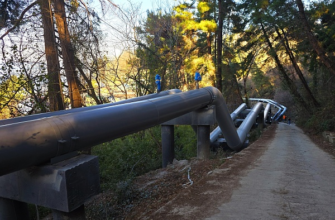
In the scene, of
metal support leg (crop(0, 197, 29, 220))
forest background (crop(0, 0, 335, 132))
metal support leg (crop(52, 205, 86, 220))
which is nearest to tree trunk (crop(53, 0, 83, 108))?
forest background (crop(0, 0, 335, 132))

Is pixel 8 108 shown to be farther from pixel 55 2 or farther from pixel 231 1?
pixel 231 1

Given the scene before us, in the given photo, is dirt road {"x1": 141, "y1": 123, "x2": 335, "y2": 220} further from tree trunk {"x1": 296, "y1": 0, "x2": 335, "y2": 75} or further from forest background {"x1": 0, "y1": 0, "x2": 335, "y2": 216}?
tree trunk {"x1": 296, "y1": 0, "x2": 335, "y2": 75}

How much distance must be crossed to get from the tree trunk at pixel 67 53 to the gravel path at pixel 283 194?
246 inches

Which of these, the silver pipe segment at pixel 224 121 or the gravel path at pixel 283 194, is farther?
the silver pipe segment at pixel 224 121

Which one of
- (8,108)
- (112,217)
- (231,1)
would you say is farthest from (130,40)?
(231,1)

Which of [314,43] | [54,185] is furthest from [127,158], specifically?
[314,43]

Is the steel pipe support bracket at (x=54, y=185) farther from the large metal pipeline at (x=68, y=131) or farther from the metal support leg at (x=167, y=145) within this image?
the metal support leg at (x=167, y=145)

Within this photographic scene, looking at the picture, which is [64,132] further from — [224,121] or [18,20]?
[18,20]

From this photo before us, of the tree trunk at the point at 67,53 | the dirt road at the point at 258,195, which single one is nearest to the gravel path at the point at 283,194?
the dirt road at the point at 258,195

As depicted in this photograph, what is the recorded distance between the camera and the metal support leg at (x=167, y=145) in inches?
338

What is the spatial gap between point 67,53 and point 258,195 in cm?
739

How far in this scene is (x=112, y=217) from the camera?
14.2 ft

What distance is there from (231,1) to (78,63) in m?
17.9

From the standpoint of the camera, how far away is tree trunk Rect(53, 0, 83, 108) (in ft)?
27.2
